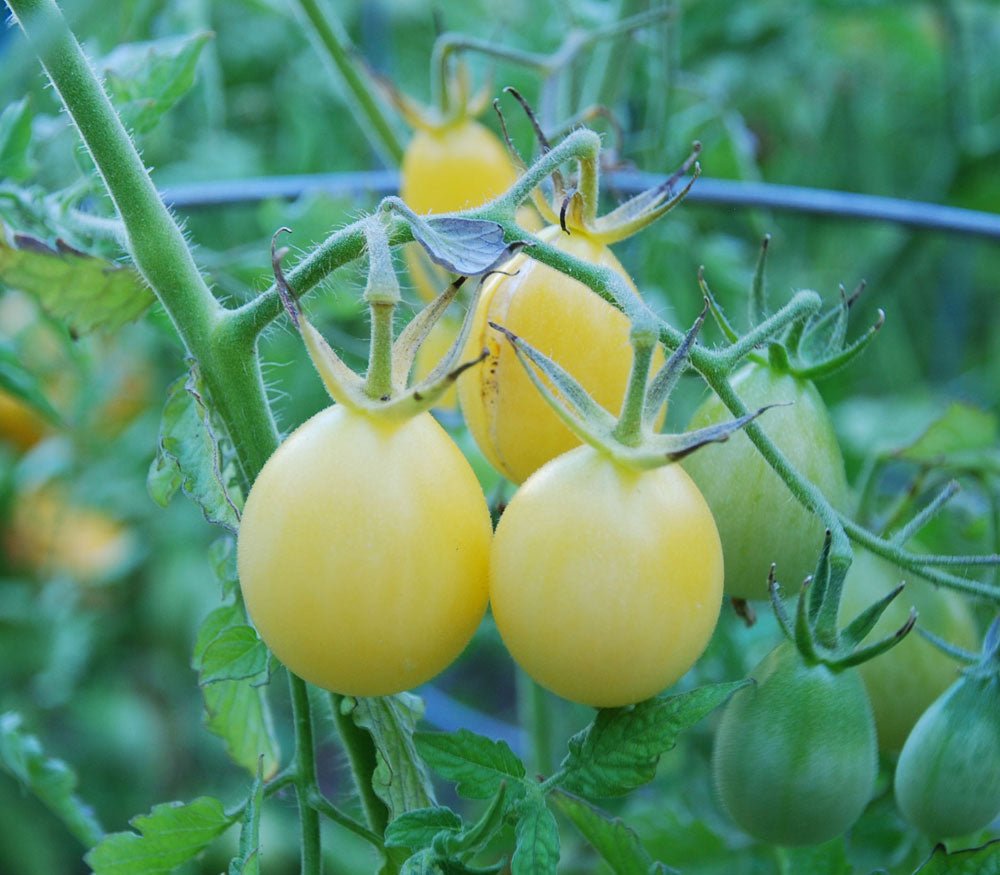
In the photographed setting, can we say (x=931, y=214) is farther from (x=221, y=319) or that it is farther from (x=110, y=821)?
(x=110, y=821)

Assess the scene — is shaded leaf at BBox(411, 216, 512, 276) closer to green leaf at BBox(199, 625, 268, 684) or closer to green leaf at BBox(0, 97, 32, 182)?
green leaf at BBox(199, 625, 268, 684)

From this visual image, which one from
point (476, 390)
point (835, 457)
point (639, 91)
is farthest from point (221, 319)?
point (639, 91)

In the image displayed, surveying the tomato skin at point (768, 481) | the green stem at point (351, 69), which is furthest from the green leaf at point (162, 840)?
the green stem at point (351, 69)

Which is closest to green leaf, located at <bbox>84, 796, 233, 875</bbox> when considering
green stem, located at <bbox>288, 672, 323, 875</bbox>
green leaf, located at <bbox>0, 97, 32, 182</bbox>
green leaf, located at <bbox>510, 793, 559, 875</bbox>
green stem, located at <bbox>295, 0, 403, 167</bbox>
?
green stem, located at <bbox>288, 672, 323, 875</bbox>

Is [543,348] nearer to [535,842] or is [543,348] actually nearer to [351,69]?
[535,842]

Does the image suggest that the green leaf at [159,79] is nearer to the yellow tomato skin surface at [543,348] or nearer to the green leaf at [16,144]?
the green leaf at [16,144]

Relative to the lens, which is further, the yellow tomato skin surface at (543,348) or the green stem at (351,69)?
the green stem at (351,69)
